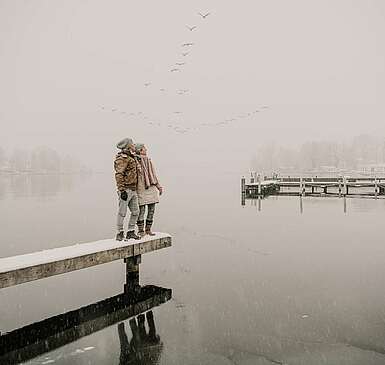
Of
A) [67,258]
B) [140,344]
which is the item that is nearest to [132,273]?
[67,258]

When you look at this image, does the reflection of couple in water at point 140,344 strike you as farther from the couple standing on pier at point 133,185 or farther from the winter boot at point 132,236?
the couple standing on pier at point 133,185

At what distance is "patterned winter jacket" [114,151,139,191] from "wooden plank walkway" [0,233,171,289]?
1.10 metres

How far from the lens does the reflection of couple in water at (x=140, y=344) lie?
16.4 ft

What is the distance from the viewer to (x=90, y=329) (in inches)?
239

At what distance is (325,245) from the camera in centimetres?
1237

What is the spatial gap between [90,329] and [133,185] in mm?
2866

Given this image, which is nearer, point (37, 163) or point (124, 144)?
point (124, 144)

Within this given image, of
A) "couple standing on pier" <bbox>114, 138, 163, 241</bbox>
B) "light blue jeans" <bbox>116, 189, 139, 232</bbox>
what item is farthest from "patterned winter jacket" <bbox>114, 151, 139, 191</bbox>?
"light blue jeans" <bbox>116, 189, 139, 232</bbox>

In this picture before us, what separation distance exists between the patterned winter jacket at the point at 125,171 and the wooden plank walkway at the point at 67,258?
110 centimetres

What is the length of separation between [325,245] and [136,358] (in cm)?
879

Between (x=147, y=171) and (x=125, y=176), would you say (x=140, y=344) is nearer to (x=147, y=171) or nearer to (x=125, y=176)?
(x=125, y=176)

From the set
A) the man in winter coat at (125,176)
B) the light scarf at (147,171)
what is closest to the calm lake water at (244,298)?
the man in winter coat at (125,176)

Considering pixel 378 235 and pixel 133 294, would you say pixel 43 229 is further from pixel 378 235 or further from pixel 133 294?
pixel 378 235

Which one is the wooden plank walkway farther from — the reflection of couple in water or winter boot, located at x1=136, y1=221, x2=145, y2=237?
the reflection of couple in water
